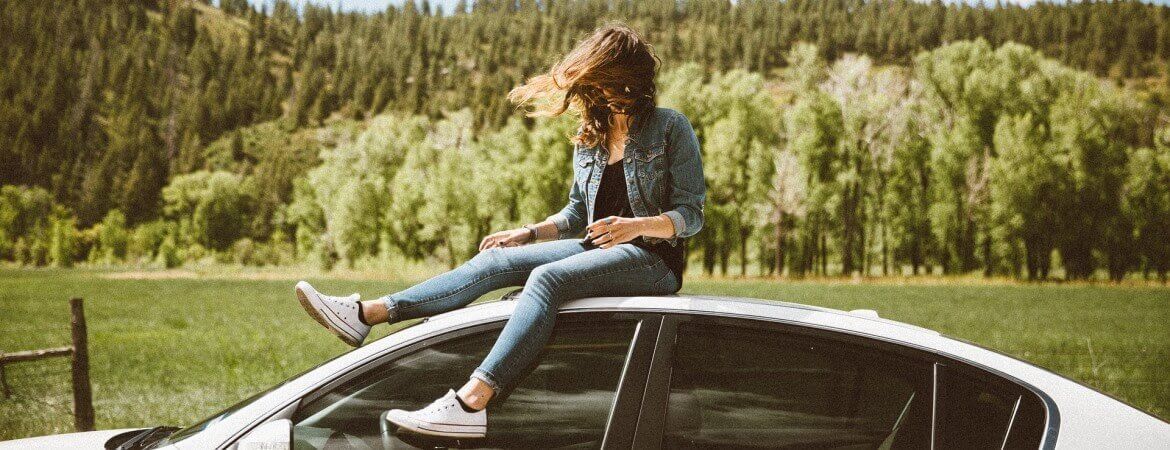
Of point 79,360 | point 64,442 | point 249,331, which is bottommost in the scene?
point 249,331

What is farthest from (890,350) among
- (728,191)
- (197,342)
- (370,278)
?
(370,278)

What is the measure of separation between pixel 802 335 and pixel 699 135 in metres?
46.0

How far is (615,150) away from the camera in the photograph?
10.2ft

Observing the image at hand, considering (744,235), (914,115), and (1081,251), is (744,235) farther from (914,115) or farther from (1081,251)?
(1081,251)

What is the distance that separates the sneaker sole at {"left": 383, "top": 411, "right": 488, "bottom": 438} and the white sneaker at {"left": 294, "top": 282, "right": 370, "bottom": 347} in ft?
1.58

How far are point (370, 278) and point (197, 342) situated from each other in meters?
21.8

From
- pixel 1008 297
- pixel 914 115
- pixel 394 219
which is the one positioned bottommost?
pixel 1008 297

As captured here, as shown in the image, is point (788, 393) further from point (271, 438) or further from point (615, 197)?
point (271, 438)

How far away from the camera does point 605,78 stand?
3.00 metres

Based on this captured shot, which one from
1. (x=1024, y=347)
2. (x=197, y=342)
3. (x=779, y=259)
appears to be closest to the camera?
(x=1024, y=347)

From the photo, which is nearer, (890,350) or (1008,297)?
(890,350)

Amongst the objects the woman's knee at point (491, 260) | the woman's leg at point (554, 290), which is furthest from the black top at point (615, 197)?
the woman's knee at point (491, 260)

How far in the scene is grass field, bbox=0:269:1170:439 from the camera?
13.3 metres

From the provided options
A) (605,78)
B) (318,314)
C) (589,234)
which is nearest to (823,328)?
(589,234)
